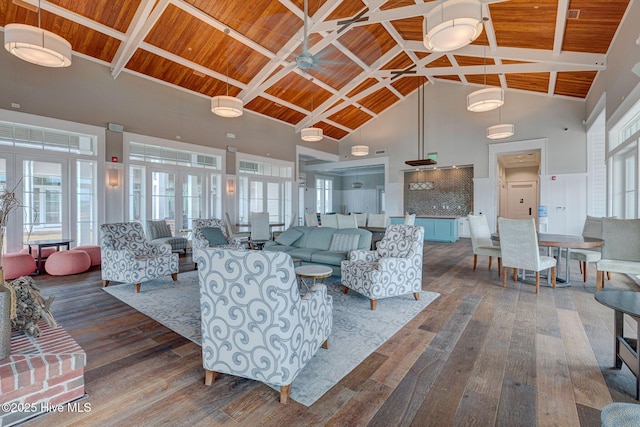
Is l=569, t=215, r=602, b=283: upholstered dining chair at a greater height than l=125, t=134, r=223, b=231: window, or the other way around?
l=125, t=134, r=223, b=231: window

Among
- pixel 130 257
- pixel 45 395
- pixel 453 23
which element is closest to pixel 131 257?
pixel 130 257

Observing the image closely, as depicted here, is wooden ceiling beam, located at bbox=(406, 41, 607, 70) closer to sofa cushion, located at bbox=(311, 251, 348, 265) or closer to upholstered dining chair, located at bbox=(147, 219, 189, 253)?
sofa cushion, located at bbox=(311, 251, 348, 265)

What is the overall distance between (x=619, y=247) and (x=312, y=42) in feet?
21.9

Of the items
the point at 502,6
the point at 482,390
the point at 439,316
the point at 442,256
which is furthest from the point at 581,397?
the point at 502,6

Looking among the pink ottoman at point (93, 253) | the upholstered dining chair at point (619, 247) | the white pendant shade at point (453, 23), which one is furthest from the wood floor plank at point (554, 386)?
the pink ottoman at point (93, 253)

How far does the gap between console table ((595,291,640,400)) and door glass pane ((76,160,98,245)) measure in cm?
786

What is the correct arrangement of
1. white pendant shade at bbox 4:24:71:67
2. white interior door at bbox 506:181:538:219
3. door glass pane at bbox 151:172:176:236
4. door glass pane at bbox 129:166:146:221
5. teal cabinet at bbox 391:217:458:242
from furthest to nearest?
white interior door at bbox 506:181:538:219, teal cabinet at bbox 391:217:458:242, door glass pane at bbox 151:172:176:236, door glass pane at bbox 129:166:146:221, white pendant shade at bbox 4:24:71:67

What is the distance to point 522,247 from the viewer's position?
4.03m

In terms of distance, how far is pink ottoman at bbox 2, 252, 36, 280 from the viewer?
14.6 feet

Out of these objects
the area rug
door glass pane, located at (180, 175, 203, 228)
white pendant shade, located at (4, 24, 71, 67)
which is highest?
white pendant shade, located at (4, 24, 71, 67)

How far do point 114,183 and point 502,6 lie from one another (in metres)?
8.41

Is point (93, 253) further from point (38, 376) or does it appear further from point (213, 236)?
point (38, 376)

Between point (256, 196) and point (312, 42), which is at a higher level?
point (312, 42)

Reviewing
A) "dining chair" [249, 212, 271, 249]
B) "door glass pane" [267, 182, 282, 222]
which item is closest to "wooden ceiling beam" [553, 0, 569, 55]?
"dining chair" [249, 212, 271, 249]
